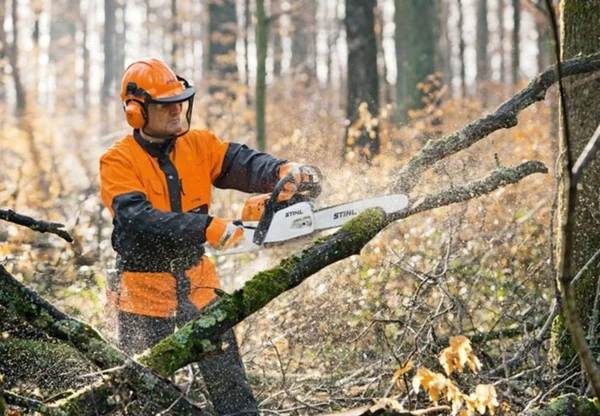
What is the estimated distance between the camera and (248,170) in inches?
178

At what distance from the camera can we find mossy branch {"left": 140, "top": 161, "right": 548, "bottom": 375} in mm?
3098

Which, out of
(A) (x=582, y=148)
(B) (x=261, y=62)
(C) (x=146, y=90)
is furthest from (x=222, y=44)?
(A) (x=582, y=148)

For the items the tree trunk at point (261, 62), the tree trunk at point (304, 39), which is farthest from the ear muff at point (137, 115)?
the tree trunk at point (304, 39)

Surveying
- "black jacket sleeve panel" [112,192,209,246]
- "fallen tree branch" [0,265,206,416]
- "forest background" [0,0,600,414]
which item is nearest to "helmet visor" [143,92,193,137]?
"black jacket sleeve panel" [112,192,209,246]

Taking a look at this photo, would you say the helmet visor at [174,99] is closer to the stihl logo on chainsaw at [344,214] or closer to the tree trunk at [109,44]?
the stihl logo on chainsaw at [344,214]

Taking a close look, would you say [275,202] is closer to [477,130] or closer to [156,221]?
[156,221]

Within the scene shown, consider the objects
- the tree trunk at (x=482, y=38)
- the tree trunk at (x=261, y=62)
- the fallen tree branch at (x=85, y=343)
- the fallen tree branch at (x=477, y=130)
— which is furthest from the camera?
the tree trunk at (x=482, y=38)

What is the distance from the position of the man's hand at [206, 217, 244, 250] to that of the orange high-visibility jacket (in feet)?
0.12

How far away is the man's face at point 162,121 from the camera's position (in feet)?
14.1

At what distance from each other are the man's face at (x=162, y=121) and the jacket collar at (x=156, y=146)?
4cm

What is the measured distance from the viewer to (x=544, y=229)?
19.0 ft

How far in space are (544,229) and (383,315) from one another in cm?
150

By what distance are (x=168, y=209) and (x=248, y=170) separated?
53 centimetres

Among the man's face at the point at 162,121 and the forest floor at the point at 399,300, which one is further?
the man's face at the point at 162,121
